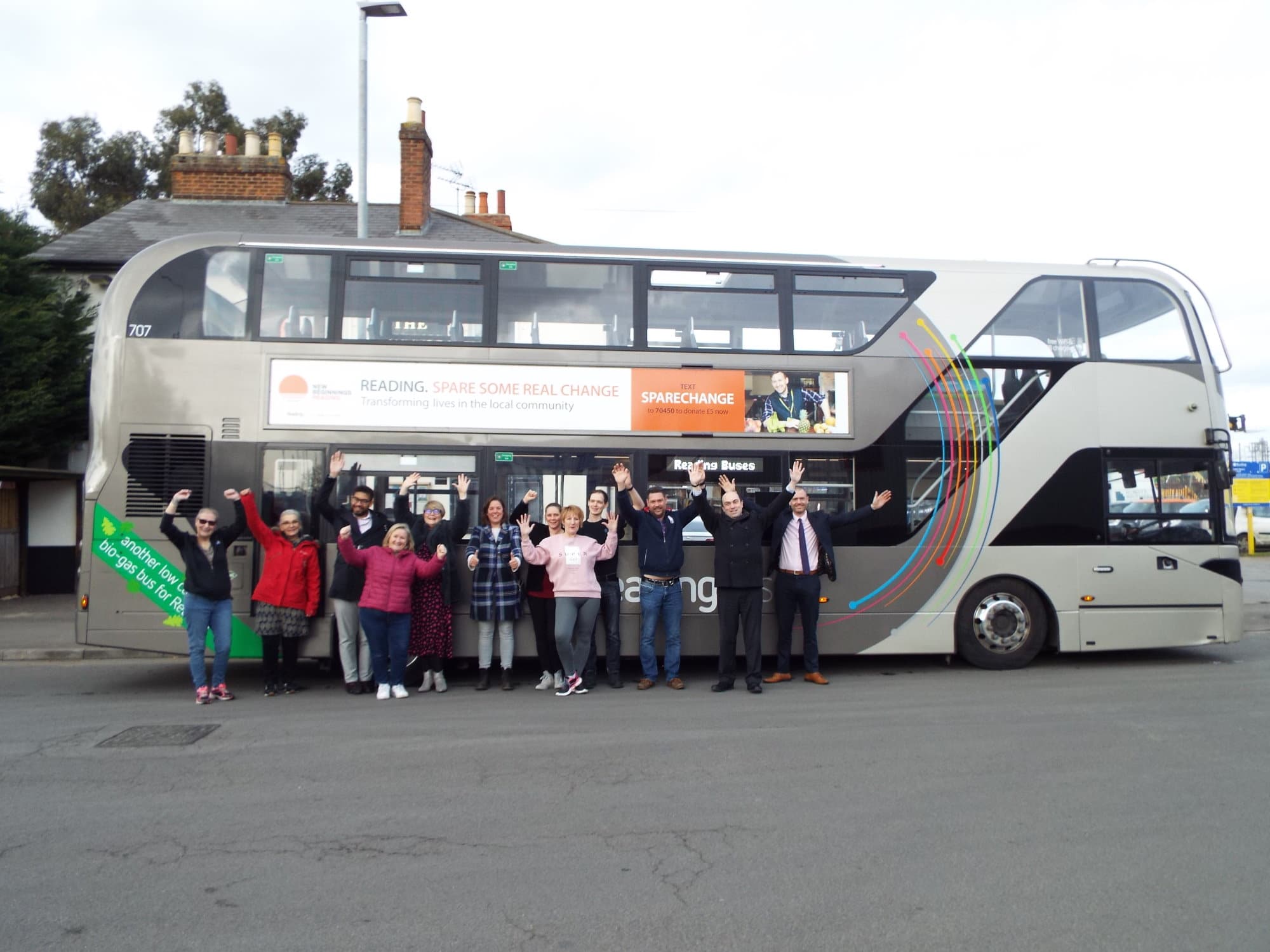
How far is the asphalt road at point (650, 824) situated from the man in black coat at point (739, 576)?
51 centimetres

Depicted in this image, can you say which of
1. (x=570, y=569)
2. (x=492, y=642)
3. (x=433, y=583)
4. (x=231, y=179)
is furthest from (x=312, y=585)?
(x=231, y=179)

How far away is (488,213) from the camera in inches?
1064

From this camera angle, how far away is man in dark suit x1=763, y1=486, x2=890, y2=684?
851 centimetres

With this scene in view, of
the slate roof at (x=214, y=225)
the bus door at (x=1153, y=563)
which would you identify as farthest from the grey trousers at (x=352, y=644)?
the slate roof at (x=214, y=225)

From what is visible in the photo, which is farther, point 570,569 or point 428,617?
point 428,617

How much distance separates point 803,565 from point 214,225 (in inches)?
664

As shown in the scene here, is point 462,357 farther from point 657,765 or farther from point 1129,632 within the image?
point 1129,632

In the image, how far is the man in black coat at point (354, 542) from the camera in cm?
821

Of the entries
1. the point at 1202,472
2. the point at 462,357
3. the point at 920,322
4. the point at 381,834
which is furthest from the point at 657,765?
the point at 1202,472

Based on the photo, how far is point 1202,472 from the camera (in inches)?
369

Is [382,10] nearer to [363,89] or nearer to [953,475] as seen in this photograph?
[363,89]

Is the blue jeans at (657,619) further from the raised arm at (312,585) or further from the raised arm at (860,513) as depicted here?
the raised arm at (312,585)

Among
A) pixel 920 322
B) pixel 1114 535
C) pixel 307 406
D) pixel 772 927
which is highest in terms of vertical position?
pixel 920 322

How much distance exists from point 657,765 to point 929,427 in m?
4.80
